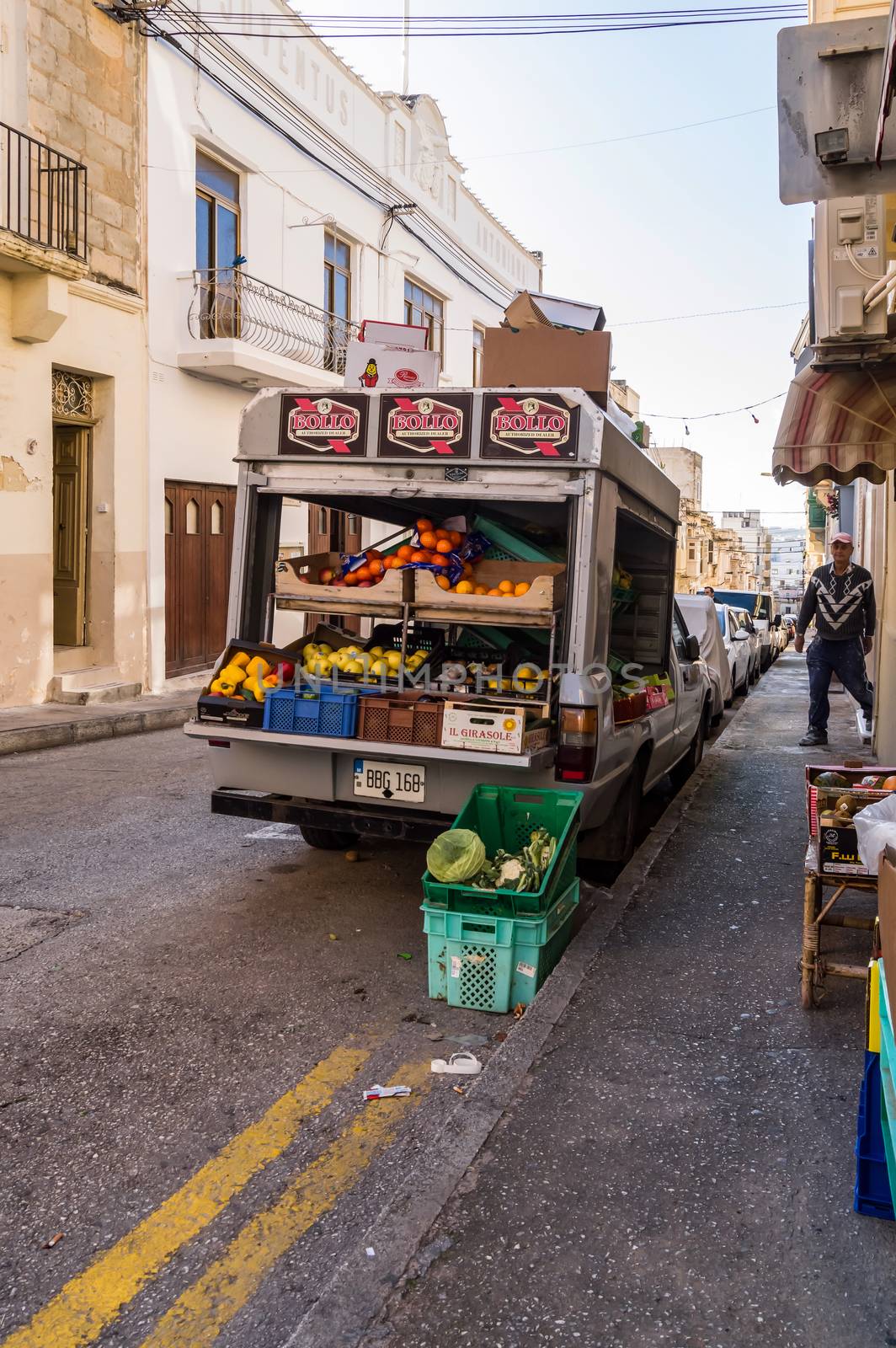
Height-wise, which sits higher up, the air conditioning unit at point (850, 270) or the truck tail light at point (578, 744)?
the air conditioning unit at point (850, 270)

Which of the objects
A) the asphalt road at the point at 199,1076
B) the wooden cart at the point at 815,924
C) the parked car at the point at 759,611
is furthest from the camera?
the parked car at the point at 759,611

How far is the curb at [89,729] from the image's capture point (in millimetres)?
10430

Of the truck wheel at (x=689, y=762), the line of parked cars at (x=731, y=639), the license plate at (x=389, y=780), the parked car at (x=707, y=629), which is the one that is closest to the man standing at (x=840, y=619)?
the line of parked cars at (x=731, y=639)

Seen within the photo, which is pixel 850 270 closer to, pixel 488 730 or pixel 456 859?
pixel 488 730

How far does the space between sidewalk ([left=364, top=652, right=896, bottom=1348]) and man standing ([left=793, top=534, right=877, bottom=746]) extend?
5.40 meters

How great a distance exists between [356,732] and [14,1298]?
2951mm

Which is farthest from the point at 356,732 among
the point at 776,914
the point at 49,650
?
the point at 49,650

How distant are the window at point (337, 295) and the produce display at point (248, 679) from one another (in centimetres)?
1398

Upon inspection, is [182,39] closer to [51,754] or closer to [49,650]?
[49,650]

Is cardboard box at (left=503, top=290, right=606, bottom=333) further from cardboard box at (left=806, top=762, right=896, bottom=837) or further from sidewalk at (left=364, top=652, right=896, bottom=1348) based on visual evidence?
sidewalk at (left=364, top=652, right=896, bottom=1348)

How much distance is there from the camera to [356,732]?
5207 mm

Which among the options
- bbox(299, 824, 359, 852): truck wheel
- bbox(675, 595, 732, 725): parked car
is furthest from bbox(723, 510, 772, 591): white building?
bbox(299, 824, 359, 852): truck wheel

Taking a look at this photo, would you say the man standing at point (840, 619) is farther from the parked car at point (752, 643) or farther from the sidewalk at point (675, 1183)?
the parked car at point (752, 643)

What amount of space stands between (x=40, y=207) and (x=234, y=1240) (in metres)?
12.6
